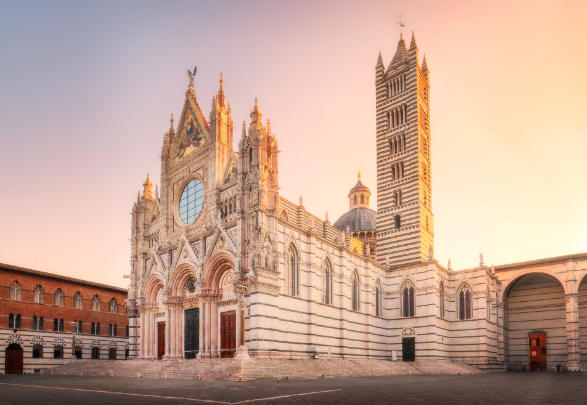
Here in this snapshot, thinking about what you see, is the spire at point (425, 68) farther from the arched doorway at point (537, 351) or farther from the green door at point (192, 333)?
the green door at point (192, 333)

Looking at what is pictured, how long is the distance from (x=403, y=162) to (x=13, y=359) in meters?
36.6

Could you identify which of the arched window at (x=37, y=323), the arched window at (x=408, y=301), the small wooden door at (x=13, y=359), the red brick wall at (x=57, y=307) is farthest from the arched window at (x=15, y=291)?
the arched window at (x=408, y=301)

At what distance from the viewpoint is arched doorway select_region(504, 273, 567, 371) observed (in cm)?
4672

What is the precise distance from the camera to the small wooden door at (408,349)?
42312 millimetres

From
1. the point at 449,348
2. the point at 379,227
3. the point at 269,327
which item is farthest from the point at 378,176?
the point at 269,327

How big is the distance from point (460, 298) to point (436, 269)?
401cm

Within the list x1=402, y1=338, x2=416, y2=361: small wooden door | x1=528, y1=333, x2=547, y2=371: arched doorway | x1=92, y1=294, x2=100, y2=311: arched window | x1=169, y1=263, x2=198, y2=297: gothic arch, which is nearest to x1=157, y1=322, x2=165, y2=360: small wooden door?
x1=169, y1=263, x2=198, y2=297: gothic arch

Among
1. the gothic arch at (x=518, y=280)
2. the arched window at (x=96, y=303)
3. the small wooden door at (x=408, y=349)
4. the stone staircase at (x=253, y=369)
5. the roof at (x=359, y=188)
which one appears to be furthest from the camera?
the roof at (x=359, y=188)

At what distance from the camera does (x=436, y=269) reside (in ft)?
140

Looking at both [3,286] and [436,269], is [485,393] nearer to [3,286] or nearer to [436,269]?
[436,269]

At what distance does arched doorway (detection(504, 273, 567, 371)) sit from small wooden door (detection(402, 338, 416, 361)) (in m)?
11.6

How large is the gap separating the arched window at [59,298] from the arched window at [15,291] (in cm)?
350

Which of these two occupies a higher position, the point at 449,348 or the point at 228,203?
the point at 228,203

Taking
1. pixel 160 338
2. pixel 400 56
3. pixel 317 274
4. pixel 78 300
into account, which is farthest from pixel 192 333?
pixel 400 56
